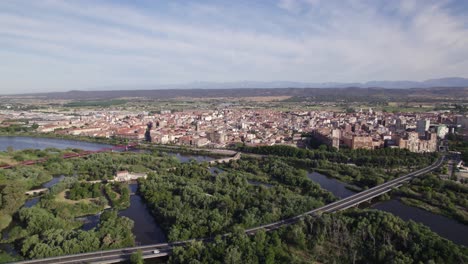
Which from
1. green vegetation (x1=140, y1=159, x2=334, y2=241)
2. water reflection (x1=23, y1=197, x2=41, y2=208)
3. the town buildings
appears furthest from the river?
water reflection (x1=23, y1=197, x2=41, y2=208)

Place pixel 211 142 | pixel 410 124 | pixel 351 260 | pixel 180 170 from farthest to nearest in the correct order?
pixel 410 124 → pixel 211 142 → pixel 180 170 → pixel 351 260

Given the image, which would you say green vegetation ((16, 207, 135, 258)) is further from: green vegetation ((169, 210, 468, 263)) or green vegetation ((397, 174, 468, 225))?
green vegetation ((397, 174, 468, 225))

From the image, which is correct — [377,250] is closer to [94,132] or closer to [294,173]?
[294,173]

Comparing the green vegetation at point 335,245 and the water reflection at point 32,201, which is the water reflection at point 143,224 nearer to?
the green vegetation at point 335,245

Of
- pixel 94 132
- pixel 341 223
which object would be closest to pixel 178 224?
pixel 341 223

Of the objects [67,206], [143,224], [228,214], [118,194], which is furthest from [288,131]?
[67,206]

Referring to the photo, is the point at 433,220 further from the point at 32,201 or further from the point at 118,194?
the point at 32,201

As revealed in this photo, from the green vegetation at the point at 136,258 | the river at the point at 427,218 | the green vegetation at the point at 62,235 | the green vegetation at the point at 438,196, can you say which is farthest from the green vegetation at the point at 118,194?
the green vegetation at the point at 438,196
